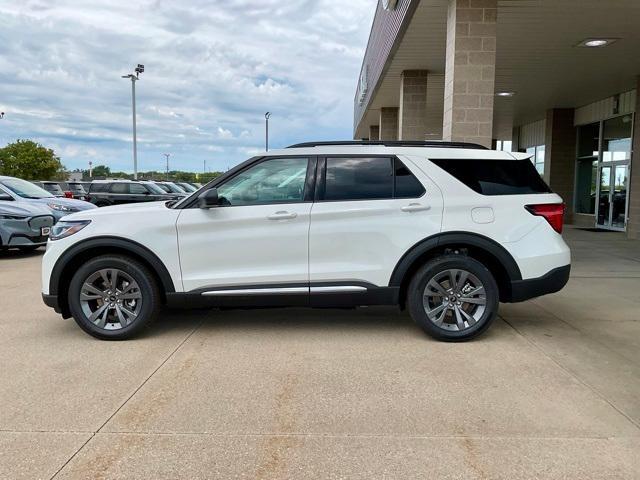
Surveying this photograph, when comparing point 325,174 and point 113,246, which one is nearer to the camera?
point 113,246

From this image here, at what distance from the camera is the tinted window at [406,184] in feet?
17.9

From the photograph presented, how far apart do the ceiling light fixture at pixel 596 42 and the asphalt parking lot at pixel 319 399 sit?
22.5ft

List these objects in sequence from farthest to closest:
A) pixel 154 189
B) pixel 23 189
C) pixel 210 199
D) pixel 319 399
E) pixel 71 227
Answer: pixel 154 189 < pixel 23 189 < pixel 71 227 < pixel 210 199 < pixel 319 399

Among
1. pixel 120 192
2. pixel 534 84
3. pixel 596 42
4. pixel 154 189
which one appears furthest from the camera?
pixel 120 192

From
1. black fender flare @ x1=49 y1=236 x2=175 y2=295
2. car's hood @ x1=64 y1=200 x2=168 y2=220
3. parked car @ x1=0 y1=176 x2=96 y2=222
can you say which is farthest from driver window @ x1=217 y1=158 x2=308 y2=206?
parked car @ x1=0 y1=176 x2=96 y2=222

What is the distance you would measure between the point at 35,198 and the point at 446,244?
11197mm

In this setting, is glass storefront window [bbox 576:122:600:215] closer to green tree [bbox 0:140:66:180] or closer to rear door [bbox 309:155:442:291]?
rear door [bbox 309:155:442:291]

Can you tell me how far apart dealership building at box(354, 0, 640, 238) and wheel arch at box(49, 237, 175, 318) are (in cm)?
535

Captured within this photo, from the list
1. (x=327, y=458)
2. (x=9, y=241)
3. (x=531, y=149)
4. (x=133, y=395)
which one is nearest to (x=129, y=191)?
(x=9, y=241)

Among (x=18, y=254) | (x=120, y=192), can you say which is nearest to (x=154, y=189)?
(x=120, y=192)

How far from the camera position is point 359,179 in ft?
18.1

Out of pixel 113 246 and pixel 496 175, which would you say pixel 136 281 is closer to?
pixel 113 246

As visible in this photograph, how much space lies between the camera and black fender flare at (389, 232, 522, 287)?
5348 millimetres

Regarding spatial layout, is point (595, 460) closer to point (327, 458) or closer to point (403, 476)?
point (403, 476)
